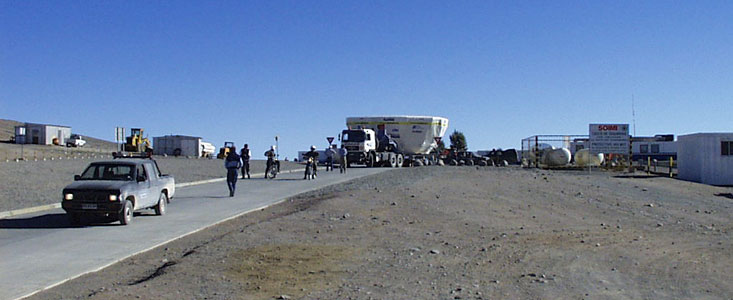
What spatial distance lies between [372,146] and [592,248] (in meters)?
38.2

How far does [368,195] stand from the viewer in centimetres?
2069

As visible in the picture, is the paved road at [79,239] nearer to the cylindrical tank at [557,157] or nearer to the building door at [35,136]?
the cylindrical tank at [557,157]

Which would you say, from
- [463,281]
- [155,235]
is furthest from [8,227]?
[463,281]

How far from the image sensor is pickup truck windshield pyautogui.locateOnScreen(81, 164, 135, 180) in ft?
54.6

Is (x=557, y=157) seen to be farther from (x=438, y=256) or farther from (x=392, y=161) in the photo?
(x=438, y=256)

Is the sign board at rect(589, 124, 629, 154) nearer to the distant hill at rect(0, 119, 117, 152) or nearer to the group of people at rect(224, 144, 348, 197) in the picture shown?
the group of people at rect(224, 144, 348, 197)

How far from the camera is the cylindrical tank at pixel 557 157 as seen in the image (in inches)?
1747

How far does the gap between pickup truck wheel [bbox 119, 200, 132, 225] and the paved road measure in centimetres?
17

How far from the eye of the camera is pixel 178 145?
8100cm

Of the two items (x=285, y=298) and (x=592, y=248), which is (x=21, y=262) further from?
(x=592, y=248)

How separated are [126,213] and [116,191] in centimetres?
57

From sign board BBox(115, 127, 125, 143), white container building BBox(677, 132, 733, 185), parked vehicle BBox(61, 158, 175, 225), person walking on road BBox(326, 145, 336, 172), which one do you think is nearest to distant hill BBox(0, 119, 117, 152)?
person walking on road BBox(326, 145, 336, 172)

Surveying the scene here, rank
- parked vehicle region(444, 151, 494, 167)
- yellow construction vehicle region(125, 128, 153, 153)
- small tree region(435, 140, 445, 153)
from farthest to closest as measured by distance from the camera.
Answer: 1. yellow construction vehicle region(125, 128, 153, 153)
2. parked vehicle region(444, 151, 494, 167)
3. small tree region(435, 140, 445, 153)

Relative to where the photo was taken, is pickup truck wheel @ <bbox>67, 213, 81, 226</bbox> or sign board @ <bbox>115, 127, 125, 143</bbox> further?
sign board @ <bbox>115, 127, 125, 143</bbox>
